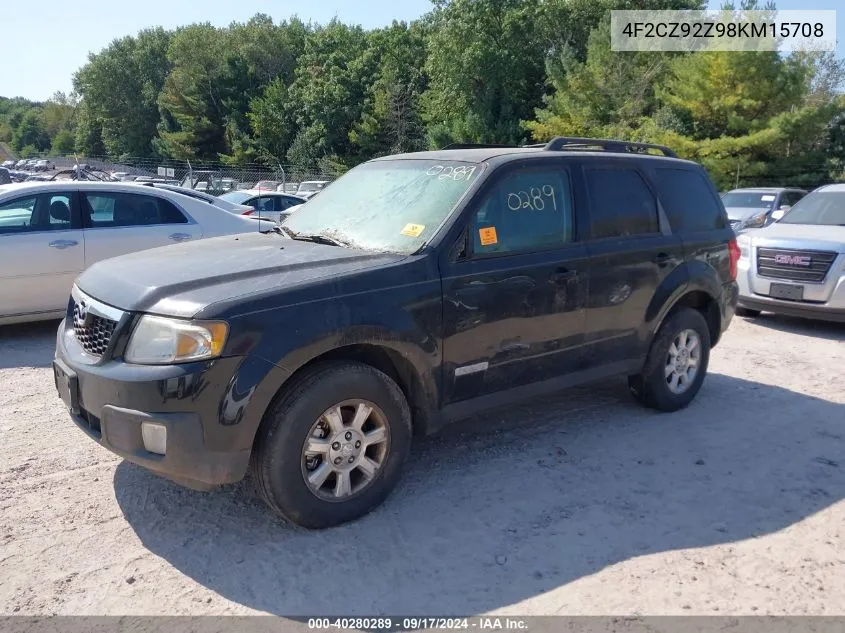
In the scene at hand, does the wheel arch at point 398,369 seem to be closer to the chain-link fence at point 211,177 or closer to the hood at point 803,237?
the hood at point 803,237

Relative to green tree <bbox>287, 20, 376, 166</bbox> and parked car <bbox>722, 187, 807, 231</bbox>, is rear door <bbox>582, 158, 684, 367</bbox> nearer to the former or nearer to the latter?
parked car <bbox>722, 187, 807, 231</bbox>

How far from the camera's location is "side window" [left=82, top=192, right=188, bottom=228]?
7500 millimetres

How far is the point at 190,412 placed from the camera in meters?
3.12

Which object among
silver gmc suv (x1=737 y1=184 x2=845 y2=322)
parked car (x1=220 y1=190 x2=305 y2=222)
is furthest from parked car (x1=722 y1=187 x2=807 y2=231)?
parked car (x1=220 y1=190 x2=305 y2=222)

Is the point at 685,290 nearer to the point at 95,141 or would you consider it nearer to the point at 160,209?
the point at 160,209

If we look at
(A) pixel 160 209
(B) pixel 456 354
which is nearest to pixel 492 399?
(B) pixel 456 354

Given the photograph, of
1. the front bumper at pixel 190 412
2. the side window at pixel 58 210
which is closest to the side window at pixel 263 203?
the side window at pixel 58 210

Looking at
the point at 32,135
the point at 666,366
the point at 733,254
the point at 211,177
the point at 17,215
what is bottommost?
the point at 666,366

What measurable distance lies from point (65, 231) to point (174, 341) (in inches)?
194

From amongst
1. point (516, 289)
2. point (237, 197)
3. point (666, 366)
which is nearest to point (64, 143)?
point (237, 197)

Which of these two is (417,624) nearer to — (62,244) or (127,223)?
(62,244)

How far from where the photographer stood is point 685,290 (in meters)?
5.30

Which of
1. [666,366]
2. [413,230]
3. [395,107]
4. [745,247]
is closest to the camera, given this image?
[413,230]

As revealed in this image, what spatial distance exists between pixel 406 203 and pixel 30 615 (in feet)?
9.14
